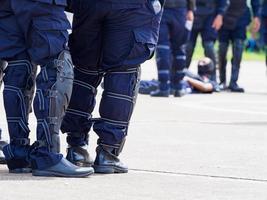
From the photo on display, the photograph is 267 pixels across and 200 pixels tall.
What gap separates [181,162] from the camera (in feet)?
23.0

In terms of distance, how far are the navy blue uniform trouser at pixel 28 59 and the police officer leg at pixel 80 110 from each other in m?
0.33

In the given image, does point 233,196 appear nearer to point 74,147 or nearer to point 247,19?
point 74,147

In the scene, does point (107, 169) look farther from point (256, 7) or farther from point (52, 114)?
point (256, 7)

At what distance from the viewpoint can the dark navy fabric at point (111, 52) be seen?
21.0ft

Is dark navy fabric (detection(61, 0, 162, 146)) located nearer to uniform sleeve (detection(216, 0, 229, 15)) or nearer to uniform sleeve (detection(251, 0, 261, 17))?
uniform sleeve (detection(216, 0, 229, 15))

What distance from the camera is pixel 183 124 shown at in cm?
973

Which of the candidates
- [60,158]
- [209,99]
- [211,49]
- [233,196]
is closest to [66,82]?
[60,158]

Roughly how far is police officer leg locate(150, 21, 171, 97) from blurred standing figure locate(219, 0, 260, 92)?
236cm

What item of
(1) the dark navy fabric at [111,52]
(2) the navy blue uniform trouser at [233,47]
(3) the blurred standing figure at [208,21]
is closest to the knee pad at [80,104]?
(1) the dark navy fabric at [111,52]

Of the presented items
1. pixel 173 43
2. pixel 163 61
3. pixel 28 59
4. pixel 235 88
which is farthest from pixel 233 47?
pixel 28 59

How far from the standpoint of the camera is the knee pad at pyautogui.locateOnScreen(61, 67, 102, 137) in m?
6.57

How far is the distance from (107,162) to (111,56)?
0.65 m

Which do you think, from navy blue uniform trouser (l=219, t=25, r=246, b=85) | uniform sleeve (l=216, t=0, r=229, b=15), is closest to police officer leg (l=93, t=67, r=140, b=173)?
uniform sleeve (l=216, t=0, r=229, b=15)

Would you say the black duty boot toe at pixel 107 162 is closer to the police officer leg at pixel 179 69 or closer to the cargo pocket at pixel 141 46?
the cargo pocket at pixel 141 46
